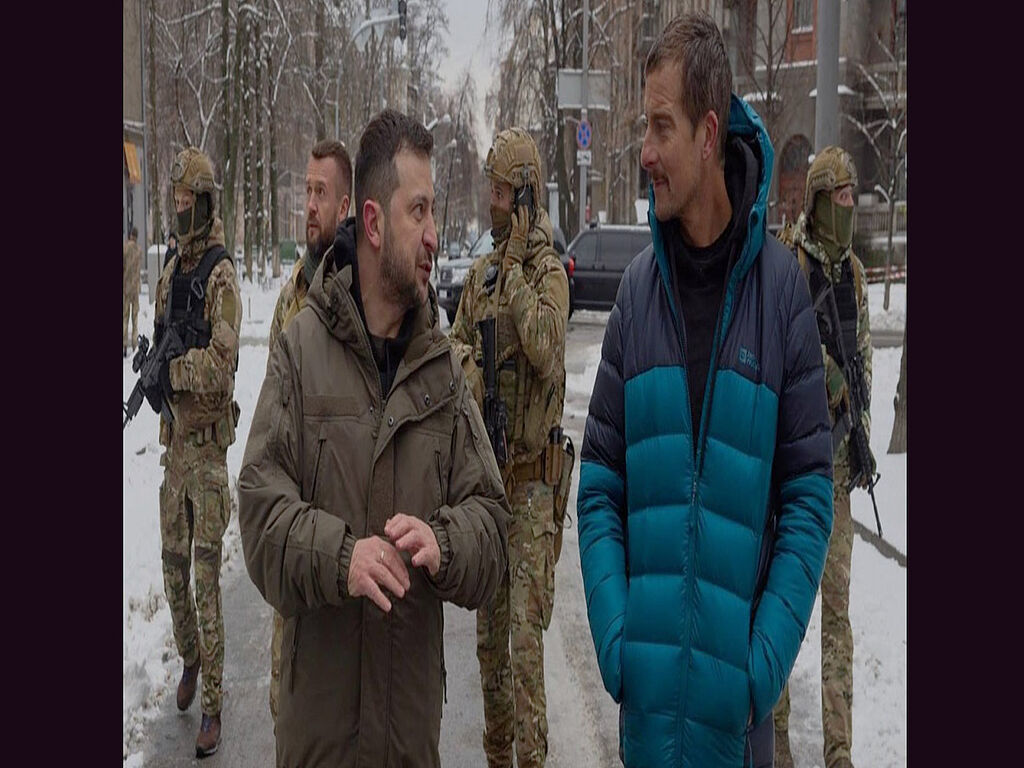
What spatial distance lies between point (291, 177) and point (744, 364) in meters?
74.6

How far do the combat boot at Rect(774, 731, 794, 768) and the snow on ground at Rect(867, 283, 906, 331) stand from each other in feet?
59.0

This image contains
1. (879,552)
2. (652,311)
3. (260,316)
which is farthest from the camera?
(260,316)

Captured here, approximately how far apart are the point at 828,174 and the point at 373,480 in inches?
126

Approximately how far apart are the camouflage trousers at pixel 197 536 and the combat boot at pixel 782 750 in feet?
8.62

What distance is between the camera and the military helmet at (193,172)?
5.48m

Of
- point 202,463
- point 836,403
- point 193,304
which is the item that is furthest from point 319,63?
point 836,403

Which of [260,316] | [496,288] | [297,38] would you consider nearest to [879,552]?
[496,288]

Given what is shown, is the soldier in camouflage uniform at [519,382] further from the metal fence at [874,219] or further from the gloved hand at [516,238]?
the metal fence at [874,219]

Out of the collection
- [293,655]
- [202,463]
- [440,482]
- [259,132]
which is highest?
[259,132]

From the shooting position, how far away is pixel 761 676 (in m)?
2.63

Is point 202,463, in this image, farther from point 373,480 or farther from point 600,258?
point 600,258

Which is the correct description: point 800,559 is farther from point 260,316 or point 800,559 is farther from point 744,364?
point 260,316

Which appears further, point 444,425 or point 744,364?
point 444,425

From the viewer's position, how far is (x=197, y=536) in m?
5.51
